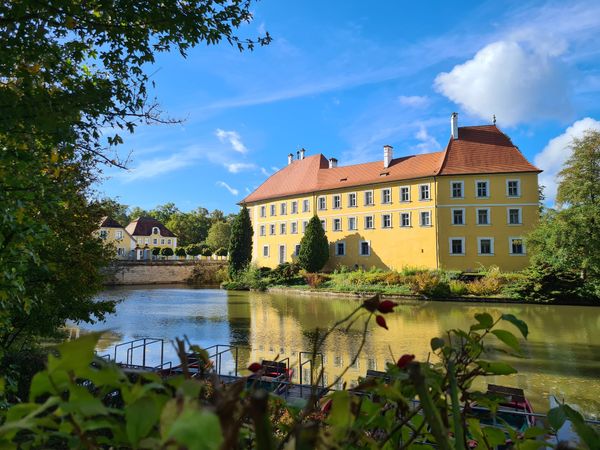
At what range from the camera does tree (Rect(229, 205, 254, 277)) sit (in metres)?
43.7

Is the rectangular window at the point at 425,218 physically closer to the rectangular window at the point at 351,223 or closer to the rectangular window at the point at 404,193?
the rectangular window at the point at 404,193

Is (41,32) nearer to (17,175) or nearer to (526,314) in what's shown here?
(17,175)

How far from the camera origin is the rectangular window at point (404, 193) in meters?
36.7

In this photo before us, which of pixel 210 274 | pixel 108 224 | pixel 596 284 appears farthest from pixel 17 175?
pixel 108 224

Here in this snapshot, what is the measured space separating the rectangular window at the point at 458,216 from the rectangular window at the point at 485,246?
1.96 meters

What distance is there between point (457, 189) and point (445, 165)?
7.46 feet

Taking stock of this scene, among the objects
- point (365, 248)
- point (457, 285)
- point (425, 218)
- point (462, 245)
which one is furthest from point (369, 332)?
point (365, 248)

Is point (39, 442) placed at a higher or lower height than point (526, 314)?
higher

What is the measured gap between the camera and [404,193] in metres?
36.9

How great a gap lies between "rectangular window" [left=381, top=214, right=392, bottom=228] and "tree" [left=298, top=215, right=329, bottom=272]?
5494mm

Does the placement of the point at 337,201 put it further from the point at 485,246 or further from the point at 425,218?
the point at 485,246

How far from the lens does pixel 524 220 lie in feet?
108

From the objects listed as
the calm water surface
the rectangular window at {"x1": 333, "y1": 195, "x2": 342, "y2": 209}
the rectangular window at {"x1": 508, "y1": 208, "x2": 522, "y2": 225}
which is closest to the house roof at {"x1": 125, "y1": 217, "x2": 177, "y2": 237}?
the rectangular window at {"x1": 333, "y1": 195, "x2": 342, "y2": 209}

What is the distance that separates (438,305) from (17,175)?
24.3 metres
